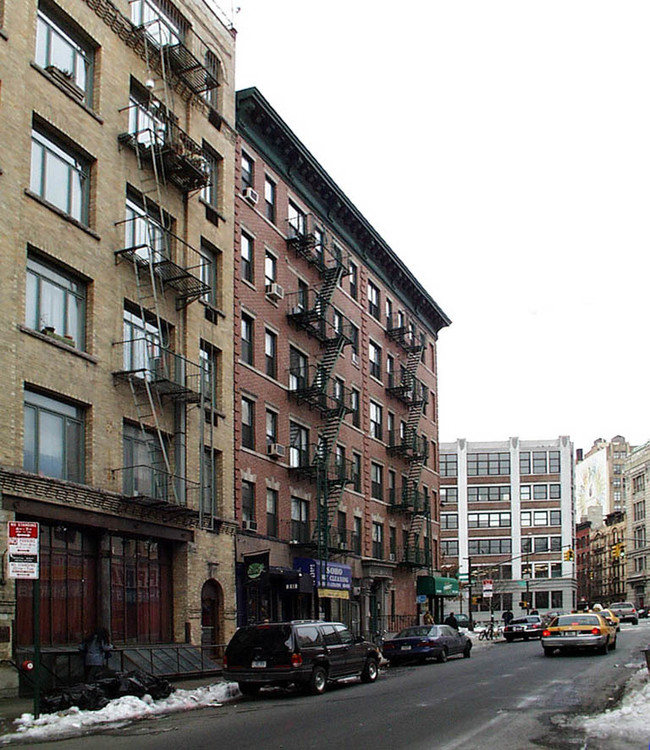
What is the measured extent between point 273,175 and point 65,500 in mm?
19348

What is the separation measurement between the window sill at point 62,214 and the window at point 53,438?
→ 4562 mm

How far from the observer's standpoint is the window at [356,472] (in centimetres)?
4616

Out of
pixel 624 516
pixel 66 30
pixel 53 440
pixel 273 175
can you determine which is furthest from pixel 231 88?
pixel 624 516

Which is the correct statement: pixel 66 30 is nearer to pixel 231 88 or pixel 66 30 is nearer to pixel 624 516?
pixel 231 88

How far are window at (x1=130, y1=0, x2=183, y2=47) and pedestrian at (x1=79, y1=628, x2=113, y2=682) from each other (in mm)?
17231

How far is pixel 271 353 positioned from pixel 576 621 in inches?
575

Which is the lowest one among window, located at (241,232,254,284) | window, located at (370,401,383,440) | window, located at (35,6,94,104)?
window, located at (370,401,383,440)

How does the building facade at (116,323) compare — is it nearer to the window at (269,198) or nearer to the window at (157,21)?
the window at (157,21)

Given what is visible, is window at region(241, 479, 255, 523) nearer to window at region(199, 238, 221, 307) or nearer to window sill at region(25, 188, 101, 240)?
window at region(199, 238, 221, 307)

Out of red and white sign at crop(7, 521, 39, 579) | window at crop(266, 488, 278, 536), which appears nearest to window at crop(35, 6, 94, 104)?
red and white sign at crop(7, 521, 39, 579)

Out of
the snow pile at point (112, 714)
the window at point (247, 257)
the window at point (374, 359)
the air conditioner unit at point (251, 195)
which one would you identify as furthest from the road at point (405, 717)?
the window at point (374, 359)

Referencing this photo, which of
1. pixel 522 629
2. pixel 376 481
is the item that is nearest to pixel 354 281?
pixel 376 481

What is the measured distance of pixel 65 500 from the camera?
79.6 ft

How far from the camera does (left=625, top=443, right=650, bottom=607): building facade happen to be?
131750 millimetres
